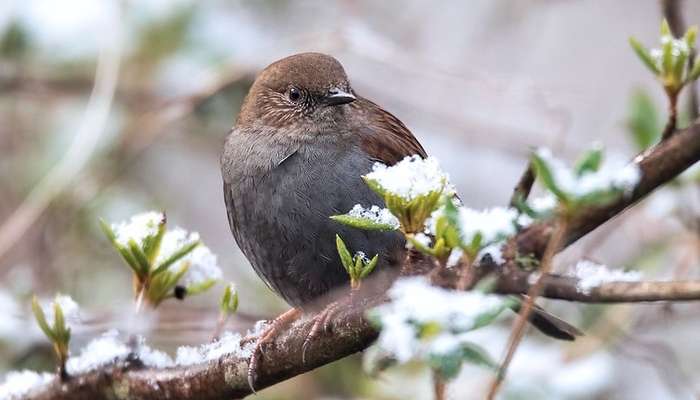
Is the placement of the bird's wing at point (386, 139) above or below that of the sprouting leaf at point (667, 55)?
above

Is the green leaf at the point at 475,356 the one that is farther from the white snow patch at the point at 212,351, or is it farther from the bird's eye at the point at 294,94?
the bird's eye at the point at 294,94

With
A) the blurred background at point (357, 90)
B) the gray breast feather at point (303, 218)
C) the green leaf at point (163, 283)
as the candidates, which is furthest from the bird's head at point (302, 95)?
the green leaf at point (163, 283)

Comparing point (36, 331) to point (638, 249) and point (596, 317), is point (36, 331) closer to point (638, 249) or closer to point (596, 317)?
point (596, 317)

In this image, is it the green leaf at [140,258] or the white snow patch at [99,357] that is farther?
the white snow patch at [99,357]

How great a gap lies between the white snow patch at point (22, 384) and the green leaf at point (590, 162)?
1588 mm

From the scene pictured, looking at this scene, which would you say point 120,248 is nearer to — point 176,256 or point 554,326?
point 176,256

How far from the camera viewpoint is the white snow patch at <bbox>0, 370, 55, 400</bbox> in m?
2.52

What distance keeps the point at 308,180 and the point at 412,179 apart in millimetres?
1177

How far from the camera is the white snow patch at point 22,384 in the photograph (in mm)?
2522

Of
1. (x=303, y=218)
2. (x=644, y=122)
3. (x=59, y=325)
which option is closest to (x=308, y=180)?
(x=303, y=218)

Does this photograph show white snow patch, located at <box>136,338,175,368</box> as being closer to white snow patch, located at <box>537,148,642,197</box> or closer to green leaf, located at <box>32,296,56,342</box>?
green leaf, located at <box>32,296,56,342</box>

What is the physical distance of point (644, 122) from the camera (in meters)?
3.42

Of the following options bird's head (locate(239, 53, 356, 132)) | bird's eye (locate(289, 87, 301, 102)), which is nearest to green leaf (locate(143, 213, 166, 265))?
bird's head (locate(239, 53, 356, 132))

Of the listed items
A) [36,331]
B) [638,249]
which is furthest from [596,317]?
[36,331]
